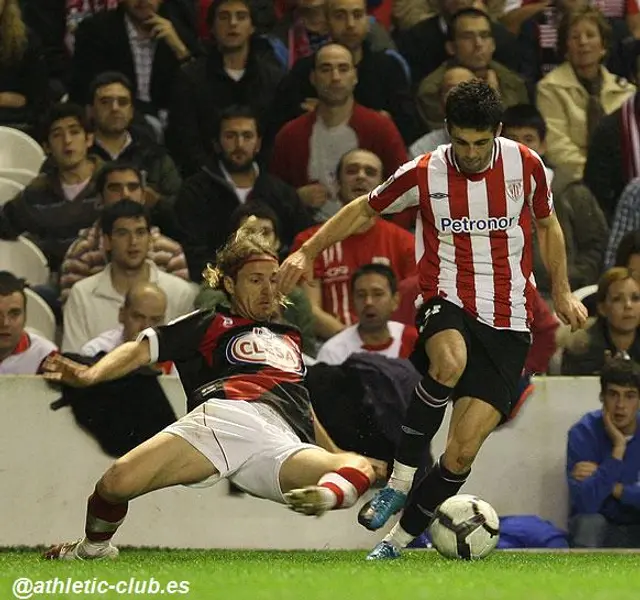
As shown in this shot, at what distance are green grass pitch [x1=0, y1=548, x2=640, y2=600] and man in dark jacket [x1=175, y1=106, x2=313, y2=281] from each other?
3.68 metres

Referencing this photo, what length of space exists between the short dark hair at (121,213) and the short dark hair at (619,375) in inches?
131

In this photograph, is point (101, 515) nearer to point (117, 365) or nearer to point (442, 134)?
point (117, 365)

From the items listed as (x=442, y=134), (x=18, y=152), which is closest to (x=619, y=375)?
(x=442, y=134)

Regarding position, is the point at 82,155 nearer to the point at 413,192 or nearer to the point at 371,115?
the point at 371,115

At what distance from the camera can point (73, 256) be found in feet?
40.7

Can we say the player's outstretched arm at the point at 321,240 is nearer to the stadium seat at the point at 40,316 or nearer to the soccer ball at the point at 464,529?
the soccer ball at the point at 464,529

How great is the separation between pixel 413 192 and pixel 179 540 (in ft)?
10.3

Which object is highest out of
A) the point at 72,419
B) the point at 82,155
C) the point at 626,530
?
the point at 82,155

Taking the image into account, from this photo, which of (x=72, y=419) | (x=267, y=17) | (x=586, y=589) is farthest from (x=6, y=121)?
(x=586, y=589)

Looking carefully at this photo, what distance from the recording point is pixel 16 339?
37.2 ft

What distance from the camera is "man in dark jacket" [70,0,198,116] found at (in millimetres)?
A: 14266

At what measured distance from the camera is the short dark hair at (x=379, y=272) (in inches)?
460

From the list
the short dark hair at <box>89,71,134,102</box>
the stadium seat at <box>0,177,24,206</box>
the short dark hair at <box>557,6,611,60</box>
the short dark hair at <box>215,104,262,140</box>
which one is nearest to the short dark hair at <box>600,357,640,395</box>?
the short dark hair at <box>215,104,262,140</box>

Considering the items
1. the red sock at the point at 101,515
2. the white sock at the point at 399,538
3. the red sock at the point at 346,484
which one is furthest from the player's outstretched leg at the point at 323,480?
the red sock at the point at 101,515
